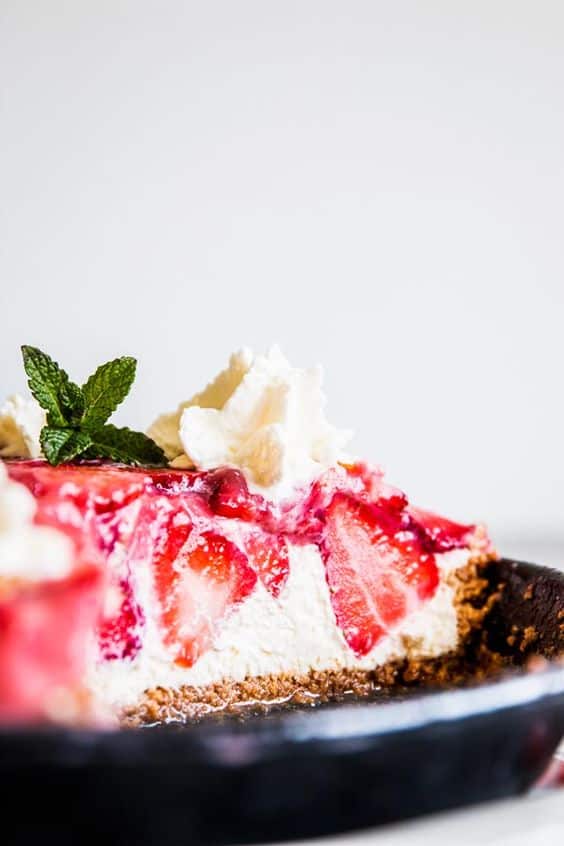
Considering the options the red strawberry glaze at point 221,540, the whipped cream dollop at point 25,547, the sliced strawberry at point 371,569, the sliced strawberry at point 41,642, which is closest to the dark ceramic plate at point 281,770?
the sliced strawberry at point 41,642

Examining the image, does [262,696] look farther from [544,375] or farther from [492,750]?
[544,375]

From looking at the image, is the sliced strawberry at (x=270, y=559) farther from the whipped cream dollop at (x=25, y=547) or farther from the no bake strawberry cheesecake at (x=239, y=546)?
the whipped cream dollop at (x=25, y=547)

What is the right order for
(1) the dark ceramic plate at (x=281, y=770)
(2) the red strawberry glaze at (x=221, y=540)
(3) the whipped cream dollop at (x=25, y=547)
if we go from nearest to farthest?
(1) the dark ceramic plate at (x=281, y=770)
(3) the whipped cream dollop at (x=25, y=547)
(2) the red strawberry glaze at (x=221, y=540)

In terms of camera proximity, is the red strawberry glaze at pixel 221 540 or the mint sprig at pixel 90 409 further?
the mint sprig at pixel 90 409

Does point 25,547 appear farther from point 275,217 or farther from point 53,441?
point 275,217

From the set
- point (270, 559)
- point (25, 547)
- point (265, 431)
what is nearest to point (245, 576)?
point (270, 559)

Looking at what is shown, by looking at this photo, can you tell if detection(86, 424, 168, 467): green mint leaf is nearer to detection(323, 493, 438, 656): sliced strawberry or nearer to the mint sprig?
the mint sprig
